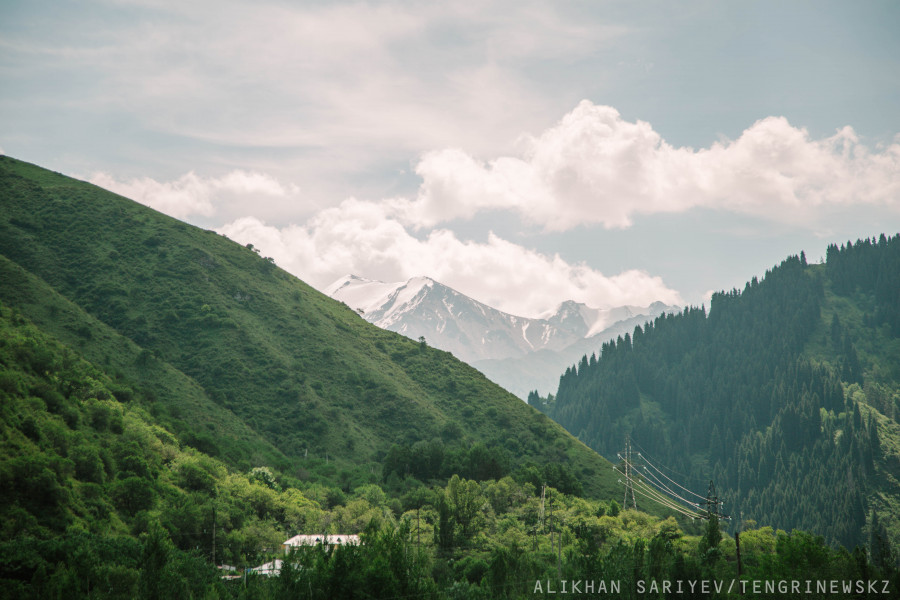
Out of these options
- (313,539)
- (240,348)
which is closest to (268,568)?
(313,539)

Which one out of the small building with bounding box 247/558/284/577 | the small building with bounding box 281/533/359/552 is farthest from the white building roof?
the small building with bounding box 247/558/284/577

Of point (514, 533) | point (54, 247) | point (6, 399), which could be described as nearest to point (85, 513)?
point (6, 399)

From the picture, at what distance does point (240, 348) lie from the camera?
500 feet

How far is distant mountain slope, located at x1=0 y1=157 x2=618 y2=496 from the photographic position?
130 metres

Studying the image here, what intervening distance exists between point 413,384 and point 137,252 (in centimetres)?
7142

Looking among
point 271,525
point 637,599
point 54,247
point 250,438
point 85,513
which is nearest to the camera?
point 637,599

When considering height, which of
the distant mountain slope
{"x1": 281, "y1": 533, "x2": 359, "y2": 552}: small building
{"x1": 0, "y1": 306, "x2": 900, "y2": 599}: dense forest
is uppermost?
the distant mountain slope

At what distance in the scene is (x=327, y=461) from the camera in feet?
430

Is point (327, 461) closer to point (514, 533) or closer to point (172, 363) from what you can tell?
point (172, 363)

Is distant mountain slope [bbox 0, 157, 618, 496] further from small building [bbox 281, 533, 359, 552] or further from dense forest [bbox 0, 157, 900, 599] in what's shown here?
small building [bbox 281, 533, 359, 552]

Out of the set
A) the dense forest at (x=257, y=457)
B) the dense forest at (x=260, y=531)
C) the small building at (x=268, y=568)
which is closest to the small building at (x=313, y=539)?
the dense forest at (x=260, y=531)

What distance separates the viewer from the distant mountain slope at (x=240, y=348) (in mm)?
130250

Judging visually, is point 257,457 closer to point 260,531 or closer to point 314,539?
point 260,531

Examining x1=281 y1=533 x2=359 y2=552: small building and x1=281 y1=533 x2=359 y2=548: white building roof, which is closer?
x1=281 y1=533 x2=359 y2=552: small building
